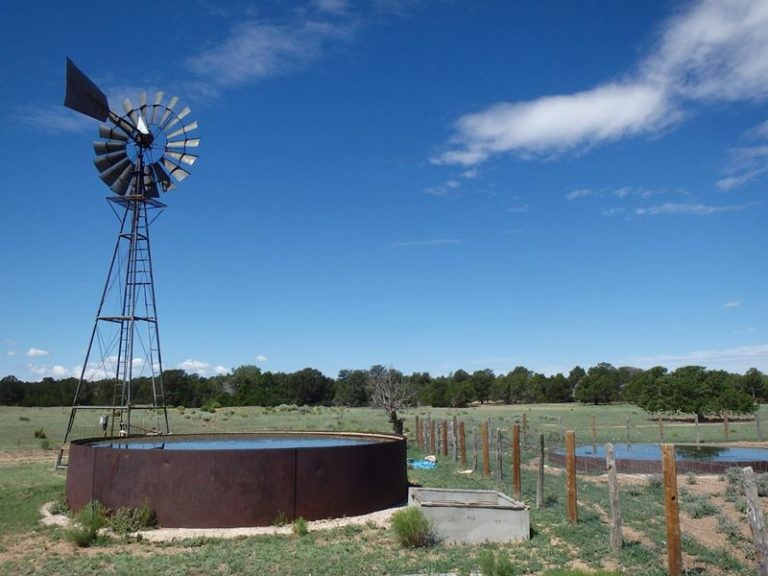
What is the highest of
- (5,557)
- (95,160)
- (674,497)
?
(95,160)

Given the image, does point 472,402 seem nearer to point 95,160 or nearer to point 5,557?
point 95,160

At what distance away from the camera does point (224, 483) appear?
13352 mm

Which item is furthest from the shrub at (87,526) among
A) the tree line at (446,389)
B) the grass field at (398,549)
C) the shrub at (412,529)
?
the tree line at (446,389)

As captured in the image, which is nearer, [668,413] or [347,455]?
[347,455]

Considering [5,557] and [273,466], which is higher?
[273,466]

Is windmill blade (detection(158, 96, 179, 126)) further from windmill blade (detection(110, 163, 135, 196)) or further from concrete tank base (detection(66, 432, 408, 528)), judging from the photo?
concrete tank base (detection(66, 432, 408, 528))

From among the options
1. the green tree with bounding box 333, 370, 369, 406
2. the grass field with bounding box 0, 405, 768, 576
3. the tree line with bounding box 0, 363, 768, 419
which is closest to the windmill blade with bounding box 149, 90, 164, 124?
the grass field with bounding box 0, 405, 768, 576

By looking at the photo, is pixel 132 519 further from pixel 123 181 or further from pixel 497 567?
pixel 123 181

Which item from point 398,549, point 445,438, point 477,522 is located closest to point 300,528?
point 398,549

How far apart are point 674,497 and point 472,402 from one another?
10915 cm

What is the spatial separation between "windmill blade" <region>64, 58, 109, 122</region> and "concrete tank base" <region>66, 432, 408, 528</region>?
13.7m

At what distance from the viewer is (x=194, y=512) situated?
1325 cm

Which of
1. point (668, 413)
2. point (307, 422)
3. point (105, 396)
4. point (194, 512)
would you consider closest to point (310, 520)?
point (194, 512)

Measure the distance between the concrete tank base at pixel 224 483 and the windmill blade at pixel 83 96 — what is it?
44.8ft
